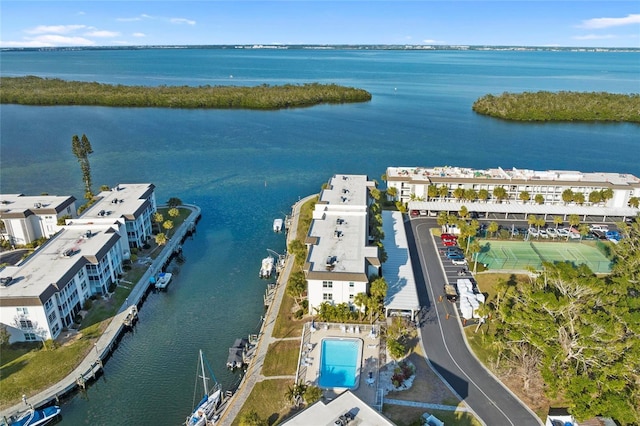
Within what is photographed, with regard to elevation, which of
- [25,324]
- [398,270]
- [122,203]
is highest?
[122,203]

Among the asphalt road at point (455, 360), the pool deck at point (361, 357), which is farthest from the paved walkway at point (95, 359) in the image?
the asphalt road at point (455, 360)

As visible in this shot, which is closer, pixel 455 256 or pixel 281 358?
pixel 281 358

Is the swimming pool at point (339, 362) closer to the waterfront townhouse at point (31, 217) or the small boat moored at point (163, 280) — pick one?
the small boat moored at point (163, 280)

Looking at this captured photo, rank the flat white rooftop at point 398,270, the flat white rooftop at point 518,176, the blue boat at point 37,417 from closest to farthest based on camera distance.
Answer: the blue boat at point 37,417 < the flat white rooftop at point 398,270 < the flat white rooftop at point 518,176

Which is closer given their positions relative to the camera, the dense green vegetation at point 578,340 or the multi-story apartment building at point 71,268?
the dense green vegetation at point 578,340

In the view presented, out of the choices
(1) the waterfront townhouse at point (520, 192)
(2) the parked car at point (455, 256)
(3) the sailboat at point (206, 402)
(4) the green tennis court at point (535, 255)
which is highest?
(1) the waterfront townhouse at point (520, 192)

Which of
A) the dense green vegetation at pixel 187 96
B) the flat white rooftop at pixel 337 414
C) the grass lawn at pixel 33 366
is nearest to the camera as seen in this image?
→ the flat white rooftop at pixel 337 414

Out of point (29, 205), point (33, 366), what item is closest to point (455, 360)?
point (33, 366)

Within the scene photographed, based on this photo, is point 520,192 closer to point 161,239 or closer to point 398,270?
point 398,270
